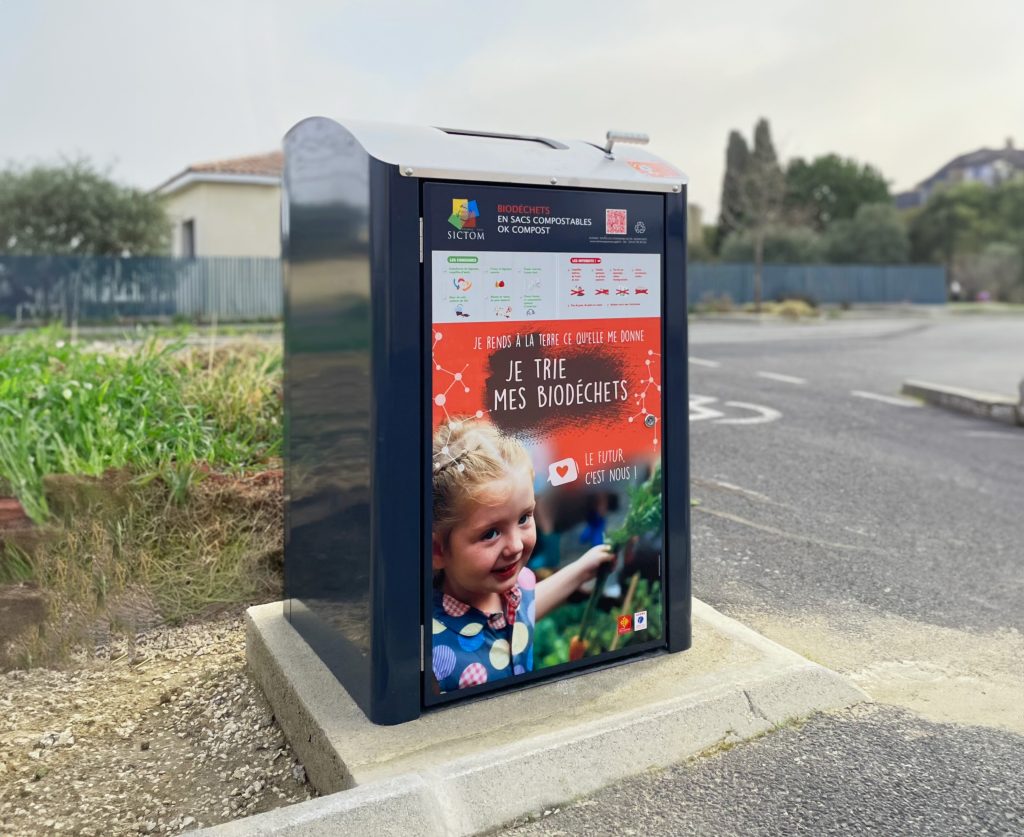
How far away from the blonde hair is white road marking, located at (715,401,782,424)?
5.92m

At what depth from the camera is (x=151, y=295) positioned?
2506cm

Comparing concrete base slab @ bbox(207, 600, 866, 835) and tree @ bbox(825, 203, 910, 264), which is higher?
tree @ bbox(825, 203, 910, 264)

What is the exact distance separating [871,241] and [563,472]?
47.1 meters

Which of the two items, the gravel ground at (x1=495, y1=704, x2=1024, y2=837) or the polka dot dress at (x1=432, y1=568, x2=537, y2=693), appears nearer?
the gravel ground at (x1=495, y1=704, x2=1024, y2=837)

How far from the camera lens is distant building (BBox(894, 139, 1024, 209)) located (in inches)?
2698

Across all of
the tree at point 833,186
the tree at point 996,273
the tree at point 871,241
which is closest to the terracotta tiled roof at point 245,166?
the tree at point 871,241

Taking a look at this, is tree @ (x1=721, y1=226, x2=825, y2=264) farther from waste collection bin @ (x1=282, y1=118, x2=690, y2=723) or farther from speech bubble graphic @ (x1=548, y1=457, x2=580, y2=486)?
speech bubble graphic @ (x1=548, y1=457, x2=580, y2=486)

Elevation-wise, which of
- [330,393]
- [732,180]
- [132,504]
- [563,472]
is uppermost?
[732,180]

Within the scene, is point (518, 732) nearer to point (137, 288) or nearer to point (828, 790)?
point (828, 790)

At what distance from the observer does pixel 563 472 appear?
2910mm

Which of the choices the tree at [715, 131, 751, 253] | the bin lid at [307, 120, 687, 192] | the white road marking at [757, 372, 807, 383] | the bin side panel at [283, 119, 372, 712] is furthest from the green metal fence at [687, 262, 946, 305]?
the bin side panel at [283, 119, 372, 712]

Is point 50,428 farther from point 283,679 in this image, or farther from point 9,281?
point 9,281

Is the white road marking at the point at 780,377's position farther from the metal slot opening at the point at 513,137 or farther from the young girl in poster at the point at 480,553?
the young girl in poster at the point at 480,553

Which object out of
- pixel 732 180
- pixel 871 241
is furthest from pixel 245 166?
pixel 732 180
